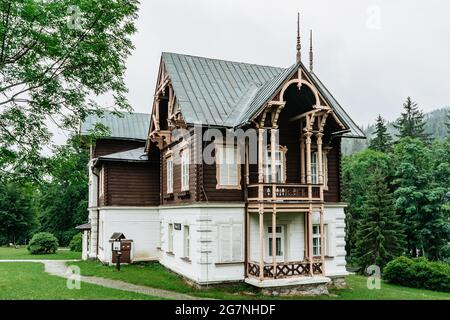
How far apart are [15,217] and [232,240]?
144 ft

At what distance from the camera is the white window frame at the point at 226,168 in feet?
59.7

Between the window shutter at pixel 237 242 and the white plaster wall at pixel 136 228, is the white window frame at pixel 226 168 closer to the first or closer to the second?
the window shutter at pixel 237 242

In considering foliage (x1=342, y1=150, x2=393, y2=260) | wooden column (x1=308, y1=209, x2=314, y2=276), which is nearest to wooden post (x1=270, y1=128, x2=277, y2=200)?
wooden column (x1=308, y1=209, x2=314, y2=276)

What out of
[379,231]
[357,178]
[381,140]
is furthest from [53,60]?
[381,140]

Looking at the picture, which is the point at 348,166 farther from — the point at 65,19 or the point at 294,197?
the point at 65,19

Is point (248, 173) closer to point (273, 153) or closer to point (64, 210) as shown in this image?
point (273, 153)

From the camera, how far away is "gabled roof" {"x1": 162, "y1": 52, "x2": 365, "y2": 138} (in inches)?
714

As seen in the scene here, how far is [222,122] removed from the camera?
18.4m

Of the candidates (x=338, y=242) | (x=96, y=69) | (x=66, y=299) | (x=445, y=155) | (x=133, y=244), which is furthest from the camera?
(x=445, y=155)

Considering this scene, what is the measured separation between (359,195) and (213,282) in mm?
39141

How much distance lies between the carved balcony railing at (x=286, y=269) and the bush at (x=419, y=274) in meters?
9.69

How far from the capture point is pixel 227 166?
18391 millimetres

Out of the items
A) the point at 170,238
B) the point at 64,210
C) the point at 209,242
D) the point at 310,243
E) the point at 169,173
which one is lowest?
the point at 64,210

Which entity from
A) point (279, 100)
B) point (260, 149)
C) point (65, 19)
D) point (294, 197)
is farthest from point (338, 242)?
point (65, 19)
